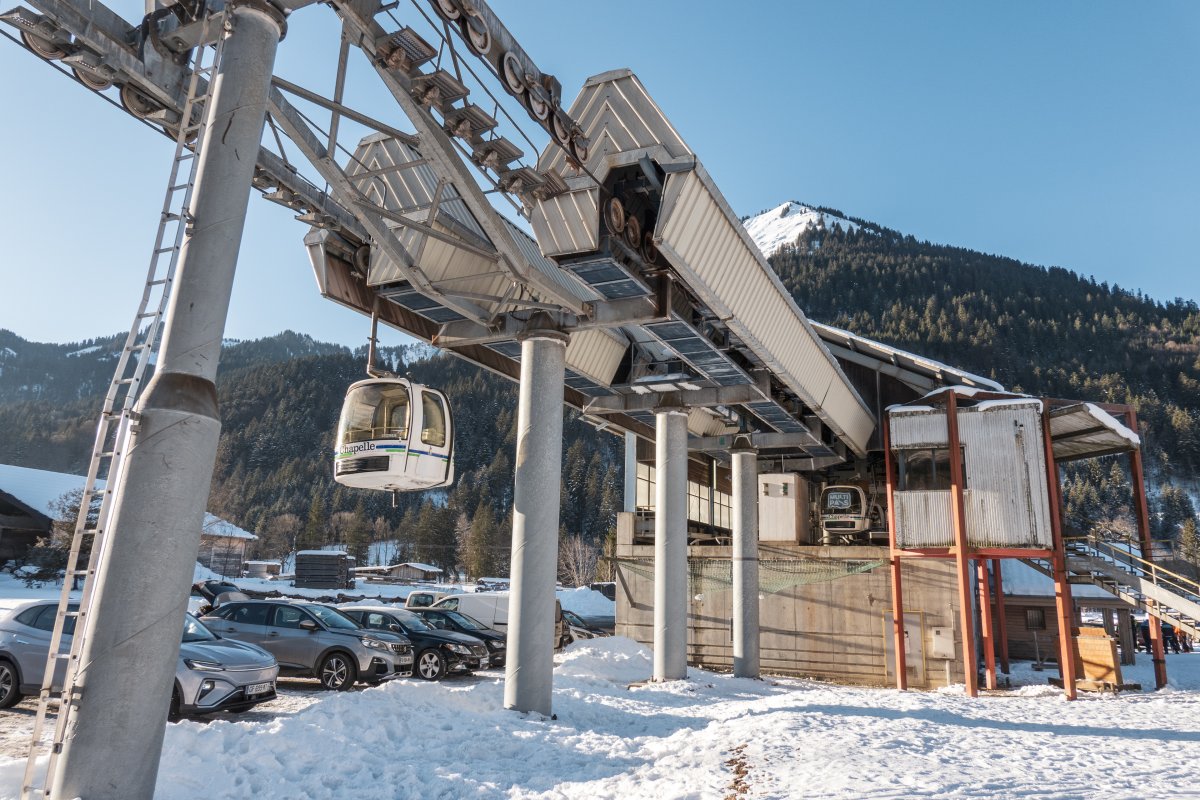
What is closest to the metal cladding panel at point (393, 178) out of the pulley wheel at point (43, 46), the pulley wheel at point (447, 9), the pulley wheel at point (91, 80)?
the pulley wheel at point (447, 9)

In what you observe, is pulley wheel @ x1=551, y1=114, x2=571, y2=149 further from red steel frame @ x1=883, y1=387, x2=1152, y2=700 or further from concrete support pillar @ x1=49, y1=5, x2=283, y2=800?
red steel frame @ x1=883, y1=387, x2=1152, y2=700

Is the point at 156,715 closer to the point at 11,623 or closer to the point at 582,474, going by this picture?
the point at 11,623

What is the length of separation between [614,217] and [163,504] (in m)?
7.94

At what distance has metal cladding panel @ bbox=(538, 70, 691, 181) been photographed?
37.1 feet

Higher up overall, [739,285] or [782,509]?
[739,285]

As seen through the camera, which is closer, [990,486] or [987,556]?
[990,486]

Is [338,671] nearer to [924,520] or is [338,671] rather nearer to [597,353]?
[597,353]

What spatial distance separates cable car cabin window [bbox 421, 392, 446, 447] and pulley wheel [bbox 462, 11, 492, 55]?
4486mm

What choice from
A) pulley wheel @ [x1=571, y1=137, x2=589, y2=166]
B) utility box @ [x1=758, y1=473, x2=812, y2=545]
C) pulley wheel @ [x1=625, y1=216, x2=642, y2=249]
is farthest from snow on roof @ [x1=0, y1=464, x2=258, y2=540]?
pulley wheel @ [x1=571, y1=137, x2=589, y2=166]

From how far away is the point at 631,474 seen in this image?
31422mm

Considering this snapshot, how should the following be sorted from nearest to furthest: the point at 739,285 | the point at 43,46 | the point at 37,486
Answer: the point at 43,46 < the point at 739,285 < the point at 37,486

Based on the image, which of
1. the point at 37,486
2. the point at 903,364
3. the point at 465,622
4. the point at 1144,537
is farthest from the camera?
the point at 37,486

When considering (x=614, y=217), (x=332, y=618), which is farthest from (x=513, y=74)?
(x=332, y=618)

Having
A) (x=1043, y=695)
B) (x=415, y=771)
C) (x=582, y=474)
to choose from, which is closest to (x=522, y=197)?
(x=415, y=771)
